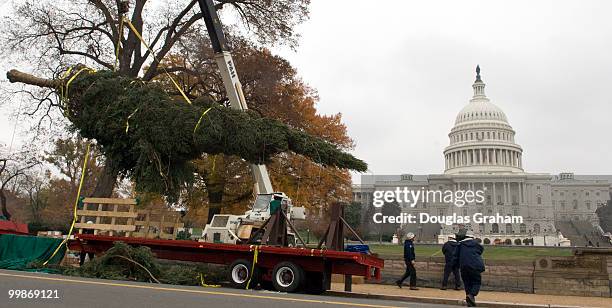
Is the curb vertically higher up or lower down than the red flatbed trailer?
lower down

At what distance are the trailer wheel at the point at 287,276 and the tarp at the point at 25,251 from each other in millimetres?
6339

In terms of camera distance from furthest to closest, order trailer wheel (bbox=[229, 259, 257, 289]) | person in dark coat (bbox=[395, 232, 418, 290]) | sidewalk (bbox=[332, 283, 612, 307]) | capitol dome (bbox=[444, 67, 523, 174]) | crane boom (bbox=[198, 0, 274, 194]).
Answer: capitol dome (bbox=[444, 67, 523, 174]), crane boom (bbox=[198, 0, 274, 194]), person in dark coat (bbox=[395, 232, 418, 290]), sidewalk (bbox=[332, 283, 612, 307]), trailer wheel (bbox=[229, 259, 257, 289])

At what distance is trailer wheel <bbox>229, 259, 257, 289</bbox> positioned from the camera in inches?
423

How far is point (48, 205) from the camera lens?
52000 mm

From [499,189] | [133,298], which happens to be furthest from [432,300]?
[499,189]

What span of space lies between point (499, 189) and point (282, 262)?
294ft

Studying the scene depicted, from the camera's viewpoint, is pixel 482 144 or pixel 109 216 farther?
pixel 482 144

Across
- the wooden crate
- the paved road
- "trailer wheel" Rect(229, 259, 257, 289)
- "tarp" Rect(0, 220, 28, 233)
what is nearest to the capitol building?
"trailer wheel" Rect(229, 259, 257, 289)

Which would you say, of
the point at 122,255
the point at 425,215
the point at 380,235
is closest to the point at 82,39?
the point at 122,255

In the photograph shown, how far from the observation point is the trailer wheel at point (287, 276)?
10.3 m

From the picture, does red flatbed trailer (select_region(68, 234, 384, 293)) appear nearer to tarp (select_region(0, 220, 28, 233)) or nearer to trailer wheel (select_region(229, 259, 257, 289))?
trailer wheel (select_region(229, 259, 257, 289))

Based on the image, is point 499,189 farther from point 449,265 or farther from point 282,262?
point 282,262

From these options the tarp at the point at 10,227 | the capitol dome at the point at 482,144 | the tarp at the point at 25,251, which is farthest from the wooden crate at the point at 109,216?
the capitol dome at the point at 482,144

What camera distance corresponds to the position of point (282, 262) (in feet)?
34.6
